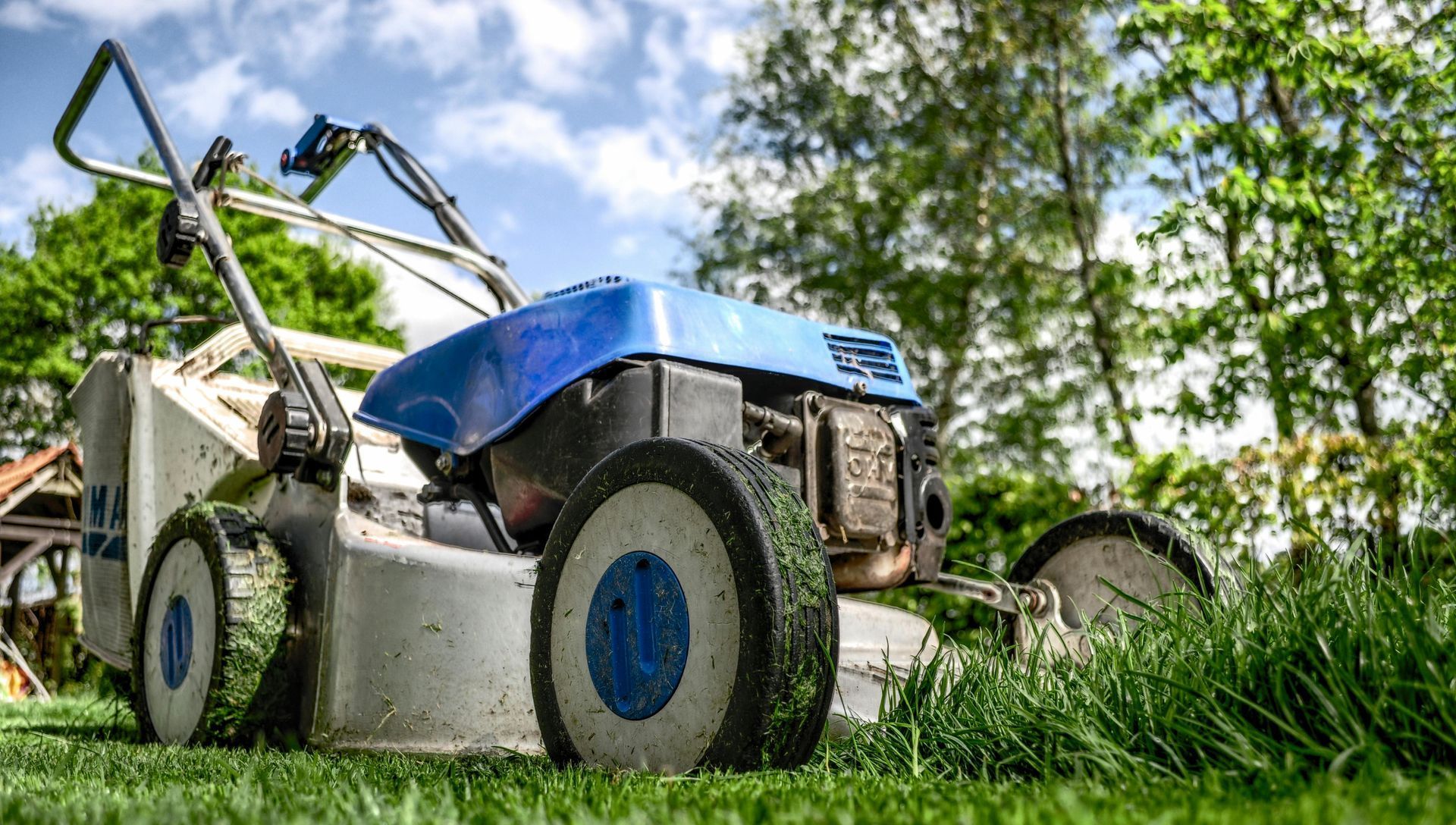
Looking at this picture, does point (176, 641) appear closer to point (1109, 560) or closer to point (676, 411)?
point (676, 411)

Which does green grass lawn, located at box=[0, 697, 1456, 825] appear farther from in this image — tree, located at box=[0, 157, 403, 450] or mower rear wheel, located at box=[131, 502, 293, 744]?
tree, located at box=[0, 157, 403, 450]

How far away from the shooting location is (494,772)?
1.97 metres

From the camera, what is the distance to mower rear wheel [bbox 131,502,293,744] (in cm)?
286

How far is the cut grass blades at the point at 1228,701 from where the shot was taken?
1539 mm

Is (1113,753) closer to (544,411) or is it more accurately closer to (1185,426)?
(544,411)

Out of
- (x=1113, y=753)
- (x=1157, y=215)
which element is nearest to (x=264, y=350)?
(x=1113, y=753)

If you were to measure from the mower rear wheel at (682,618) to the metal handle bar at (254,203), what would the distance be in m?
2.05

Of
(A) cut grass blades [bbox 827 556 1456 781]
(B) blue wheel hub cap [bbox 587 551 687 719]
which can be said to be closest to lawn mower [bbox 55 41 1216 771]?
(B) blue wheel hub cap [bbox 587 551 687 719]

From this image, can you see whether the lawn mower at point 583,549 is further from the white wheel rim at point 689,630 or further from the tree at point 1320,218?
the tree at point 1320,218

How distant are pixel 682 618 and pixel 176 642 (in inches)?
71.4

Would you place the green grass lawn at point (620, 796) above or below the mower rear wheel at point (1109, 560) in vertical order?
below

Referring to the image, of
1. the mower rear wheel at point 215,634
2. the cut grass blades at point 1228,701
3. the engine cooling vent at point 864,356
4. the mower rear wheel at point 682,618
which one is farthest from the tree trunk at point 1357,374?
the mower rear wheel at point 215,634

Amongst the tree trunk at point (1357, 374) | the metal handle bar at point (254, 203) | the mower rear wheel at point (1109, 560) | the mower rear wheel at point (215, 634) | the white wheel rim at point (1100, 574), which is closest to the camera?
the mower rear wheel at point (215, 634)

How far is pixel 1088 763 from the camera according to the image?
1.75 metres
